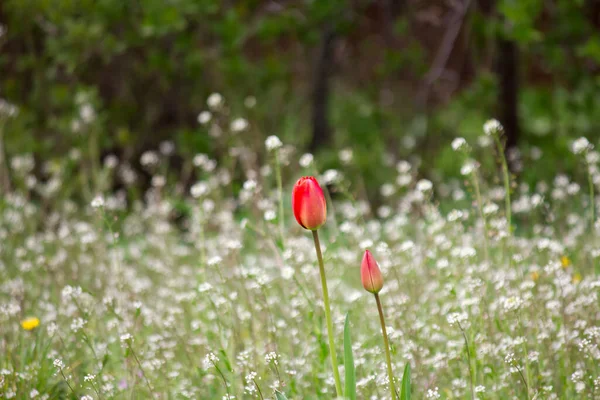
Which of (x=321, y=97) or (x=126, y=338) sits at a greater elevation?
(x=126, y=338)

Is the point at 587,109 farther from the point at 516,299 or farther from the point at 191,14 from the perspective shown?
the point at 516,299

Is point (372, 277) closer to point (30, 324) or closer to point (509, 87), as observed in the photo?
point (30, 324)

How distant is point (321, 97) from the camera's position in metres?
6.62

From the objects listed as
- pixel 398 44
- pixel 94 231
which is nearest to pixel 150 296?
pixel 94 231

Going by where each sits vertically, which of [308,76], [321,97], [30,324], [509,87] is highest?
[30,324]

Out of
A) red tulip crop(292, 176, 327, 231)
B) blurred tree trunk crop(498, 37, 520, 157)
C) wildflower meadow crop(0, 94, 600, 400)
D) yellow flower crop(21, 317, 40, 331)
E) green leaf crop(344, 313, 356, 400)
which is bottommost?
blurred tree trunk crop(498, 37, 520, 157)

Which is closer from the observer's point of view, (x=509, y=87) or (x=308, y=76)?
(x=509, y=87)

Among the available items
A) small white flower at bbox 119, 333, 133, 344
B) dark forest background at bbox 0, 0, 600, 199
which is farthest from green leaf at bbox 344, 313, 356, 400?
dark forest background at bbox 0, 0, 600, 199

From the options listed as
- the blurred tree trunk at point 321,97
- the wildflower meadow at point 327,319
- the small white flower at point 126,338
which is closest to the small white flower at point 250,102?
the wildflower meadow at point 327,319

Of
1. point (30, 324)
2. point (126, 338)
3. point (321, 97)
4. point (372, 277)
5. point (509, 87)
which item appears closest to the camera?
point (372, 277)

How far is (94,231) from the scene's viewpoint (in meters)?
3.93

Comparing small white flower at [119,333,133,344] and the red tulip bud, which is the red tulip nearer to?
the red tulip bud

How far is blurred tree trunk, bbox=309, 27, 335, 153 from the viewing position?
258 inches

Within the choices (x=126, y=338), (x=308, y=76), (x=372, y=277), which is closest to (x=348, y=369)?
(x=372, y=277)
